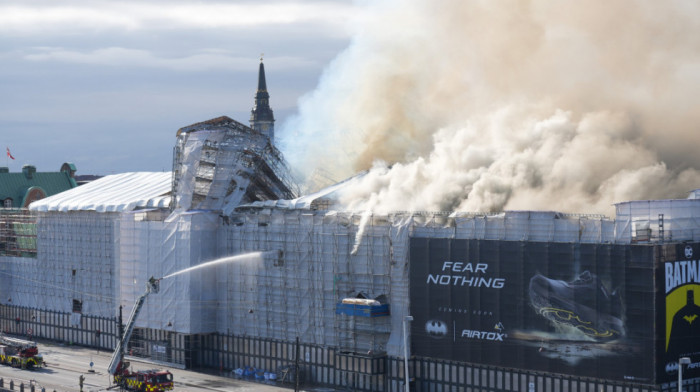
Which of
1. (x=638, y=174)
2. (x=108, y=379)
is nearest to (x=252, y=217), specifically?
(x=108, y=379)

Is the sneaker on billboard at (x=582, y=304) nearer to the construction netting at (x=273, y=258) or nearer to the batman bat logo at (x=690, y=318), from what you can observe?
the construction netting at (x=273, y=258)

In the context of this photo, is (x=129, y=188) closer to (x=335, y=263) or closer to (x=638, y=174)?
(x=335, y=263)

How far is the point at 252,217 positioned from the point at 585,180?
111 feet

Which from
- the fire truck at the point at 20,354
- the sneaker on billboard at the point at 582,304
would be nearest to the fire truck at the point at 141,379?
the fire truck at the point at 20,354

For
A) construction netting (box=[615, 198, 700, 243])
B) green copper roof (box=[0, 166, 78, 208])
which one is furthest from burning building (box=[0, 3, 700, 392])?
green copper roof (box=[0, 166, 78, 208])

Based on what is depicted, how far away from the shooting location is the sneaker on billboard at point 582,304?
3061 inches

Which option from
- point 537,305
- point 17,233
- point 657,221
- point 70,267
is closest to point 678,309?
point 657,221

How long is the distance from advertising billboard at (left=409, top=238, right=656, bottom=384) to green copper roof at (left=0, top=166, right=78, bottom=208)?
109499mm

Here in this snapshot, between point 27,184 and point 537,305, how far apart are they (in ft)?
408

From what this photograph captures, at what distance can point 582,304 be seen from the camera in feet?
260

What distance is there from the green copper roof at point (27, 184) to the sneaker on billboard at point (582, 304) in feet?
393

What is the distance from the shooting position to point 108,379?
338 feet

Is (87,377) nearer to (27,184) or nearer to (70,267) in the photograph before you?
(70,267)

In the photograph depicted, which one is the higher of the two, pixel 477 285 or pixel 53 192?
pixel 53 192
